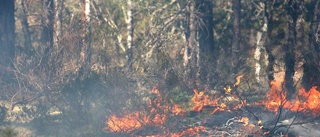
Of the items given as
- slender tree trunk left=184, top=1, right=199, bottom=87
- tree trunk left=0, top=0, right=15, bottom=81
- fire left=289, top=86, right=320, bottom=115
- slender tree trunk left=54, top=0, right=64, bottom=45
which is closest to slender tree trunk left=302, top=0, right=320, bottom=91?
fire left=289, top=86, right=320, bottom=115

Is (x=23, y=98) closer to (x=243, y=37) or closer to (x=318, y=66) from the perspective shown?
(x=318, y=66)

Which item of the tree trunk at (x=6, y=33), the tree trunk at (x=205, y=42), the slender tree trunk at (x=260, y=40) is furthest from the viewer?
the slender tree trunk at (x=260, y=40)

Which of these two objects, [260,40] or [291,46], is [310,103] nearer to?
[291,46]

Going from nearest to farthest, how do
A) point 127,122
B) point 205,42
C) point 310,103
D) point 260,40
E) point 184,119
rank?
point 127,122 → point 310,103 → point 184,119 → point 205,42 → point 260,40

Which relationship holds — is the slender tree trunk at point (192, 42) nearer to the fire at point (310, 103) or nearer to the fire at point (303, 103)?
the fire at point (303, 103)

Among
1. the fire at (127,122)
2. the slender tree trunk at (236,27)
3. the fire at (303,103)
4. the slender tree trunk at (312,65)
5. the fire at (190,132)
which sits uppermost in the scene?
the slender tree trunk at (236,27)

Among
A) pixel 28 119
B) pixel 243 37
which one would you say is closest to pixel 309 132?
pixel 28 119

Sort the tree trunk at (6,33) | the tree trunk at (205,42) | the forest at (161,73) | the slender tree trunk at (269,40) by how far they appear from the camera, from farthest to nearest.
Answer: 1. the slender tree trunk at (269,40)
2. the tree trunk at (205,42)
3. the tree trunk at (6,33)
4. the forest at (161,73)

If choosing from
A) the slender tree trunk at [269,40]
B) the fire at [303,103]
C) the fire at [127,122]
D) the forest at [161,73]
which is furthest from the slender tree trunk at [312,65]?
the fire at [127,122]

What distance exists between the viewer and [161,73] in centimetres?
1573

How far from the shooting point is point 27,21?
24875mm

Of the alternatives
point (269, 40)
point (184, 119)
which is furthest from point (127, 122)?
point (269, 40)

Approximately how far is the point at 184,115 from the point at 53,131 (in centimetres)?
394

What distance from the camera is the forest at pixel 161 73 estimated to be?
12984mm
